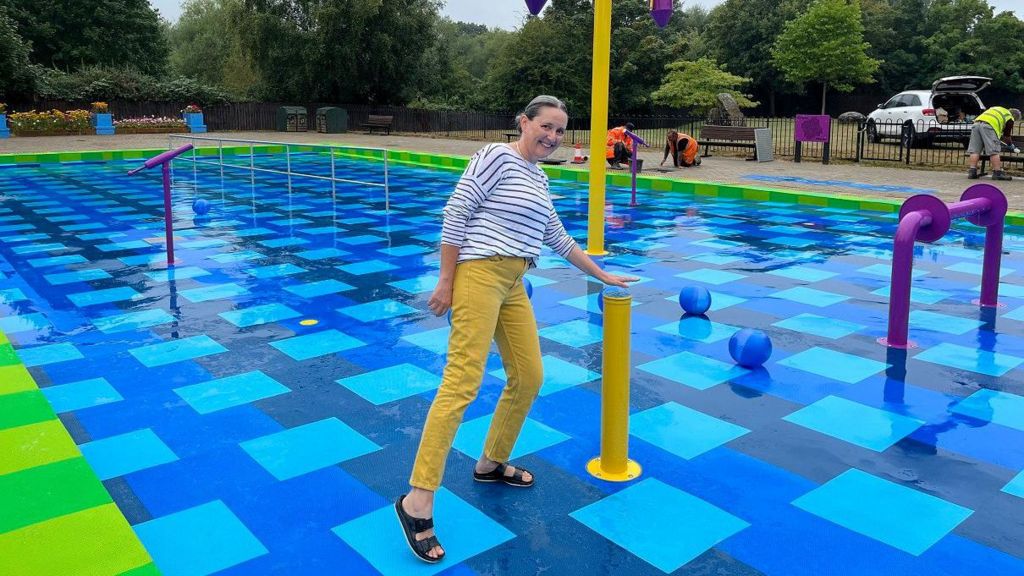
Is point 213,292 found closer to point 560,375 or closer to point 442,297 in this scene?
point 560,375

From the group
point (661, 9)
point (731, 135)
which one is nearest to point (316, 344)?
point (661, 9)

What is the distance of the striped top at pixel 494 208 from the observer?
3.08 meters

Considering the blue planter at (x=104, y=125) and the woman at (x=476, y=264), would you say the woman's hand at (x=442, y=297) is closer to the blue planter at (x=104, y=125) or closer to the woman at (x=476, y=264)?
the woman at (x=476, y=264)

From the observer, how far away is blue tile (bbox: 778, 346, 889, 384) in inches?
207

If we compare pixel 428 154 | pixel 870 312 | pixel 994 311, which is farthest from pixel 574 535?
pixel 428 154

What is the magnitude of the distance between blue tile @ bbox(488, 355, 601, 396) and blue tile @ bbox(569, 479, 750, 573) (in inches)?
54.9

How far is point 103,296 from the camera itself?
747 centimetres

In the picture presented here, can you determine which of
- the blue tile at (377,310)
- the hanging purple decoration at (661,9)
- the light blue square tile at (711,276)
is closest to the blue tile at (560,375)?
the blue tile at (377,310)

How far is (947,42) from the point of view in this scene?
46.9 metres

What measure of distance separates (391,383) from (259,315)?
213 cm

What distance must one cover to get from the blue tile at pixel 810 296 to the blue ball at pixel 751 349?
2.00 meters

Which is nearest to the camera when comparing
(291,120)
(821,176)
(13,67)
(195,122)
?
(821,176)

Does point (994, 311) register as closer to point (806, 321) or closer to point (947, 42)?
point (806, 321)

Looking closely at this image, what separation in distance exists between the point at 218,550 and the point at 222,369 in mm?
2349
